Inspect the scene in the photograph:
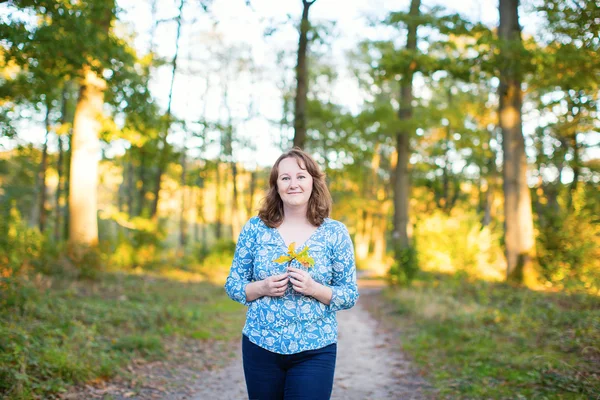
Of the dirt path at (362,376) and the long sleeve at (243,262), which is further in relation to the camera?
the dirt path at (362,376)

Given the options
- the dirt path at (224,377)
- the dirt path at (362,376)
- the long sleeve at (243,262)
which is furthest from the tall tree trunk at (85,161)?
the long sleeve at (243,262)

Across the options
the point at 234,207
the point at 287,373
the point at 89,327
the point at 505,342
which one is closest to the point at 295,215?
the point at 287,373

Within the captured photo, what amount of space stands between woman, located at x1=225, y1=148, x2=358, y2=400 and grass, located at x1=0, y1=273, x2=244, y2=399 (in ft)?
9.51

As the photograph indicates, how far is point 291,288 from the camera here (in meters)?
2.72

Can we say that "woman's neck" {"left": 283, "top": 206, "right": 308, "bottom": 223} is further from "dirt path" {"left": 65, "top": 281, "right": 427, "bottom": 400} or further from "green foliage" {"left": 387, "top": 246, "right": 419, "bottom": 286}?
"green foliage" {"left": 387, "top": 246, "right": 419, "bottom": 286}

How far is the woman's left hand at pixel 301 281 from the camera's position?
8.50 ft

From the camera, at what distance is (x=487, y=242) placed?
15320mm

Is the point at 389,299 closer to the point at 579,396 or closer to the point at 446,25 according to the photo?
the point at 446,25

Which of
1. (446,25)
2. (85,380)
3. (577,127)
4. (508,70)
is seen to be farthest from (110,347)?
(577,127)

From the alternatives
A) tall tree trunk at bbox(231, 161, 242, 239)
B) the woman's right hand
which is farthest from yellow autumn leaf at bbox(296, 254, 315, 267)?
tall tree trunk at bbox(231, 161, 242, 239)

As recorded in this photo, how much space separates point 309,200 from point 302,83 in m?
10.0

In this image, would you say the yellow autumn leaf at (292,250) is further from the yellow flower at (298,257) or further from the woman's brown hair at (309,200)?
the woman's brown hair at (309,200)

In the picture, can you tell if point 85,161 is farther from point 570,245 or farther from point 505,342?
point 570,245

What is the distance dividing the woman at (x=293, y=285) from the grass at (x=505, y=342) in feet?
11.0
